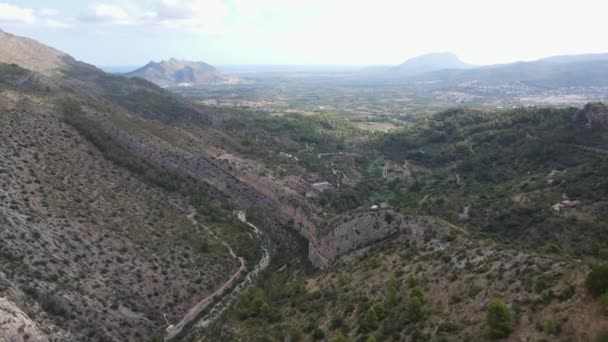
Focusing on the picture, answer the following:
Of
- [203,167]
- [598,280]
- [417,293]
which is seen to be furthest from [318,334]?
[203,167]

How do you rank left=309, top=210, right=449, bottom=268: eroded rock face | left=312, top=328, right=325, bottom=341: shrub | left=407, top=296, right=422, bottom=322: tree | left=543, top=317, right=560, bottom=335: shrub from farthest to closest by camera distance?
left=309, top=210, right=449, bottom=268: eroded rock face < left=312, top=328, right=325, bottom=341: shrub < left=407, top=296, right=422, bottom=322: tree < left=543, top=317, right=560, bottom=335: shrub

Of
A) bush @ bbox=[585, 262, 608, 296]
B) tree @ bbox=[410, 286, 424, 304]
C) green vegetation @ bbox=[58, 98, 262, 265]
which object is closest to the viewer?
bush @ bbox=[585, 262, 608, 296]

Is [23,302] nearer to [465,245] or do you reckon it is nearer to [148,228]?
[148,228]

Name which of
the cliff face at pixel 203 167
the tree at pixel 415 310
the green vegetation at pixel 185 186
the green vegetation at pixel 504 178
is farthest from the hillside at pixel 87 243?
the tree at pixel 415 310

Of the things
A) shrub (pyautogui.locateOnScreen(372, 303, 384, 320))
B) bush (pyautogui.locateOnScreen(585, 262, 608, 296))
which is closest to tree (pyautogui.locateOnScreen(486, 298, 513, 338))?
bush (pyautogui.locateOnScreen(585, 262, 608, 296))

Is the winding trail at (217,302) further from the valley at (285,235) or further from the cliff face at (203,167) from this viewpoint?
the cliff face at (203,167)

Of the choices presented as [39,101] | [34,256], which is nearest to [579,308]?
[34,256]

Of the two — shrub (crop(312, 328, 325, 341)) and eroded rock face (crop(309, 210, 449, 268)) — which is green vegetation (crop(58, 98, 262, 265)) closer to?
eroded rock face (crop(309, 210, 449, 268))
